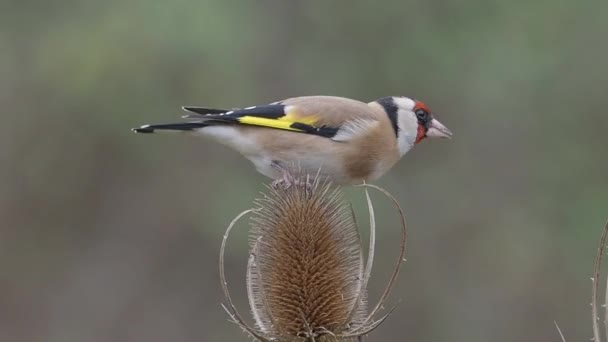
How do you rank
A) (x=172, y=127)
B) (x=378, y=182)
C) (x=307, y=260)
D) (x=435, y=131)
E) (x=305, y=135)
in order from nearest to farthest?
(x=307, y=260) → (x=172, y=127) → (x=305, y=135) → (x=435, y=131) → (x=378, y=182)

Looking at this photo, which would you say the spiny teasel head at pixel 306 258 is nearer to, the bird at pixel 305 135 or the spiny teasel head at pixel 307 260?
the spiny teasel head at pixel 307 260

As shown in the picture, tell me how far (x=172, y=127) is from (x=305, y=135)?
2.32 feet

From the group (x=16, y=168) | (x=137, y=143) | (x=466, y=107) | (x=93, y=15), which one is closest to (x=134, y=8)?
(x=93, y=15)

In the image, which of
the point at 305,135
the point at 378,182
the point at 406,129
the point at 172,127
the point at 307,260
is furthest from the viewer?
the point at 378,182

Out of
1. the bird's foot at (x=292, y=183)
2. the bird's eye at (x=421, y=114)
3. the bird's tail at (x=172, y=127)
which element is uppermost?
the bird's eye at (x=421, y=114)

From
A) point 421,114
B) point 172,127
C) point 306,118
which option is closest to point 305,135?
point 306,118

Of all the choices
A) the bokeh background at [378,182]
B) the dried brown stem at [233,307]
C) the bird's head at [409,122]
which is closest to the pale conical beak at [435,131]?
the bird's head at [409,122]

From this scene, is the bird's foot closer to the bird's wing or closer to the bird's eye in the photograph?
the bird's wing

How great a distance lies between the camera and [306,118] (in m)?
5.98

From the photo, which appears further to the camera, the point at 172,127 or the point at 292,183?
the point at 172,127

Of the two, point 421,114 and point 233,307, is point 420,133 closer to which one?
point 421,114

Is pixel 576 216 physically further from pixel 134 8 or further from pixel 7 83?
pixel 7 83

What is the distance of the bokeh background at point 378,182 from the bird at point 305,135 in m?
4.57

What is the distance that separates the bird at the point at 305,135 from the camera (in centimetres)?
591
